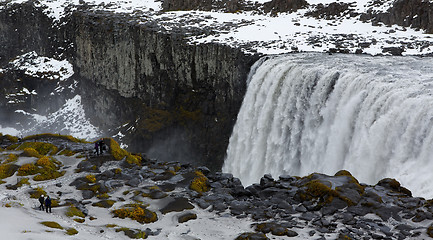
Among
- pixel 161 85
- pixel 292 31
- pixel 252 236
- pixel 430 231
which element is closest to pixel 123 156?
pixel 252 236

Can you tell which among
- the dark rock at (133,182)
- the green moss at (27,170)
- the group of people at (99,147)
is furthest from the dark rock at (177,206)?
the green moss at (27,170)

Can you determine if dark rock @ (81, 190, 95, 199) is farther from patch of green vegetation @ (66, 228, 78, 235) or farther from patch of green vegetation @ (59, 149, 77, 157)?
patch of green vegetation @ (59, 149, 77, 157)

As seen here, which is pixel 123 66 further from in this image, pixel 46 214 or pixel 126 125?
pixel 46 214

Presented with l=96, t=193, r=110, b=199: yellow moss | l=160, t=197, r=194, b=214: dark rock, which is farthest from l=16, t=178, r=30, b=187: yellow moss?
l=160, t=197, r=194, b=214: dark rock

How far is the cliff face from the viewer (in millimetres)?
46188

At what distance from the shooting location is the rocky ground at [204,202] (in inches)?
717

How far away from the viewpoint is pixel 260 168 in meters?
36.1

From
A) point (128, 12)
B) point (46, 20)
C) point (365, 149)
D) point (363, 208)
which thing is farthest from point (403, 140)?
point (46, 20)

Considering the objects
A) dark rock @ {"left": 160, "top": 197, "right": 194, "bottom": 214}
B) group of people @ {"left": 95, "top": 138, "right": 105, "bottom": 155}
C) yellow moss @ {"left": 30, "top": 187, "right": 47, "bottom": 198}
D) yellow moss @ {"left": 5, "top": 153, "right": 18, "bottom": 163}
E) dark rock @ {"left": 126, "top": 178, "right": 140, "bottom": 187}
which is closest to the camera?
dark rock @ {"left": 160, "top": 197, "right": 194, "bottom": 214}

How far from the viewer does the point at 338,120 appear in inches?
1115

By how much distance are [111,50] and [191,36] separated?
1471 centimetres

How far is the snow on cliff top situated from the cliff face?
279 cm

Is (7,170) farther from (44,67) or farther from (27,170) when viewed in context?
(44,67)

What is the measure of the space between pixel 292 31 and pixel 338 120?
25.1 m
